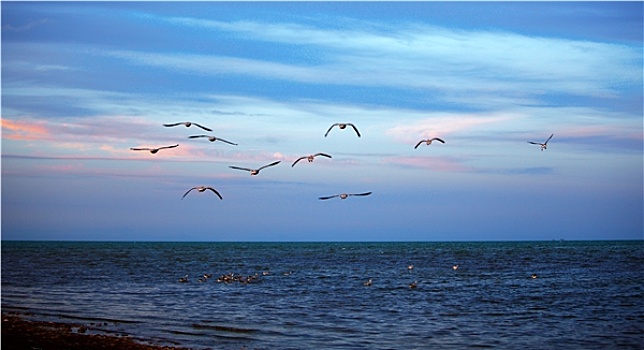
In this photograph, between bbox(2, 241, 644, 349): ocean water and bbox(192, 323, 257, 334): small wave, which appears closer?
bbox(2, 241, 644, 349): ocean water

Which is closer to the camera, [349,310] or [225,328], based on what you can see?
[225,328]

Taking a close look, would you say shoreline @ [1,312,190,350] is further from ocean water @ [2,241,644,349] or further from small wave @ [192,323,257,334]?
small wave @ [192,323,257,334]

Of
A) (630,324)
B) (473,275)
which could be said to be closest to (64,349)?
(630,324)

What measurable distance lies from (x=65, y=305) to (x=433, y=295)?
17419 millimetres

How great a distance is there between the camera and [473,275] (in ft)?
171

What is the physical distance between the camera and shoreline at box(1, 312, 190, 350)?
2027 cm

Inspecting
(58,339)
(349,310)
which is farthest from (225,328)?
(349,310)

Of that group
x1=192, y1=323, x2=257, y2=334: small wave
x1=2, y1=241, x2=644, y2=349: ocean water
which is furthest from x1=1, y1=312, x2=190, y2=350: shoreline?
x1=192, y1=323, x2=257, y2=334: small wave

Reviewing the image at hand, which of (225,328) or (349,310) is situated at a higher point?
(349,310)

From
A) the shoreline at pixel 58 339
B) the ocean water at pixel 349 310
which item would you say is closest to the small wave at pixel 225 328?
the ocean water at pixel 349 310

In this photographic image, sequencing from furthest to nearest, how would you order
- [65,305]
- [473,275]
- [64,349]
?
1. [473,275]
2. [65,305]
3. [64,349]

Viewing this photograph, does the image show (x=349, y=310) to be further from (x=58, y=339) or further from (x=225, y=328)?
(x=58, y=339)

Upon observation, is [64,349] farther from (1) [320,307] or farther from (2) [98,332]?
(1) [320,307]

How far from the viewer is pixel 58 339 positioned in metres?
21.4
